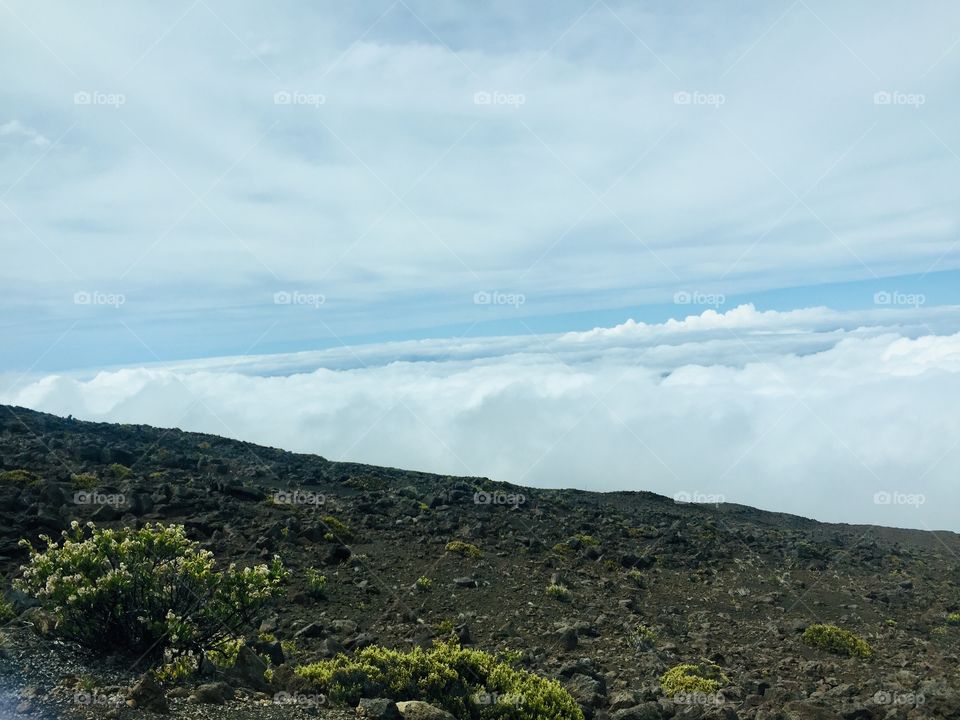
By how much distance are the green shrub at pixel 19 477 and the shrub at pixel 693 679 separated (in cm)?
1924

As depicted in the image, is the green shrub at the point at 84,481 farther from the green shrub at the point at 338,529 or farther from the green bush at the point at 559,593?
the green bush at the point at 559,593

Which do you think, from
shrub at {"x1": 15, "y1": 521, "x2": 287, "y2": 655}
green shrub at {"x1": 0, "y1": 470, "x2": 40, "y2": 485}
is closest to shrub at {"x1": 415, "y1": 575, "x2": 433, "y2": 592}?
shrub at {"x1": 15, "y1": 521, "x2": 287, "y2": 655}

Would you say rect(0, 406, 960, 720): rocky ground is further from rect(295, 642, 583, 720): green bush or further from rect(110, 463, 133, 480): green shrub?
rect(295, 642, 583, 720): green bush

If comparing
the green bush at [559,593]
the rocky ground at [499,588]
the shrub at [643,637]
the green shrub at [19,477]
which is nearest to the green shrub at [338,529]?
the rocky ground at [499,588]

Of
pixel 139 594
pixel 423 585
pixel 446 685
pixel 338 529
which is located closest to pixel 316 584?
pixel 423 585

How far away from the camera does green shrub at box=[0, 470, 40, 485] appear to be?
21.9m

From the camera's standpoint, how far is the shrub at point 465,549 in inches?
885

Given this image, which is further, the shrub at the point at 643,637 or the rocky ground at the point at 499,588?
the shrub at the point at 643,637

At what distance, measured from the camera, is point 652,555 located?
2686 centimetres

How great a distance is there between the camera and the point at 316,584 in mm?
17266

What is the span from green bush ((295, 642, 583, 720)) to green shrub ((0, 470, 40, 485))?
1650 cm

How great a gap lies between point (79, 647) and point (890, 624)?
22287mm

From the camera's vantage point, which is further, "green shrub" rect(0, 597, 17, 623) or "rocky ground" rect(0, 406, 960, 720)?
"rocky ground" rect(0, 406, 960, 720)

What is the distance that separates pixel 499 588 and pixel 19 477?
1559cm
